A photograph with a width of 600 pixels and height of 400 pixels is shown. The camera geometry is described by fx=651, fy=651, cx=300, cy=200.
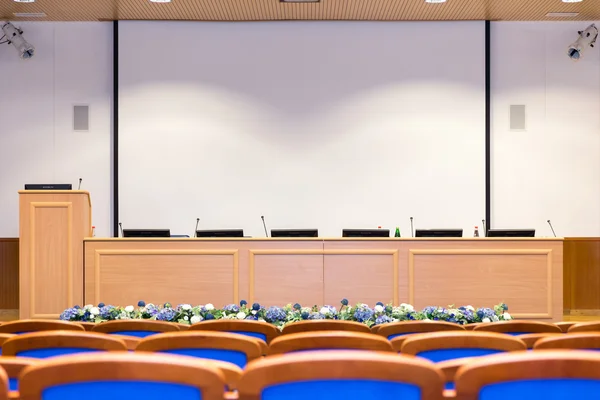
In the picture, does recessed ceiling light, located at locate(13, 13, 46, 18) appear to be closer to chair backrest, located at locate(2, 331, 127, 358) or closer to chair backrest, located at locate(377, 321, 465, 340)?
chair backrest, located at locate(377, 321, 465, 340)

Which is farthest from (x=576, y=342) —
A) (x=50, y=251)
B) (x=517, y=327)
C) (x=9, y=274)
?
(x=9, y=274)

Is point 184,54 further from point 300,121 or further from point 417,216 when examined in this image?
point 417,216

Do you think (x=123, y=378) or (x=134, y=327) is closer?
(x=123, y=378)

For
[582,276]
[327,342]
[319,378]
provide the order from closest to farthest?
[319,378] → [327,342] → [582,276]

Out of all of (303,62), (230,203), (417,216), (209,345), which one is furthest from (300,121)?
(209,345)

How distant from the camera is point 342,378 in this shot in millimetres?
1313

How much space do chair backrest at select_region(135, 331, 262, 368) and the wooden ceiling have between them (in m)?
7.46

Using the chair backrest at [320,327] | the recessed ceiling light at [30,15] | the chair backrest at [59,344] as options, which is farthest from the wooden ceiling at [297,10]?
the chair backrest at [59,344]

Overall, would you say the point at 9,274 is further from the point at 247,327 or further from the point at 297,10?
the point at 247,327

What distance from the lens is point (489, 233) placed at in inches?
292

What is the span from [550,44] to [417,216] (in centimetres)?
326

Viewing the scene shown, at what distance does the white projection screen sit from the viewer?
973cm

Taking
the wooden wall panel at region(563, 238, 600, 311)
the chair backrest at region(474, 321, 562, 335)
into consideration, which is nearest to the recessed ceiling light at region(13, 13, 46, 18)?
the wooden wall panel at region(563, 238, 600, 311)

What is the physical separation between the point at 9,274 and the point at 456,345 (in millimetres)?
8790
